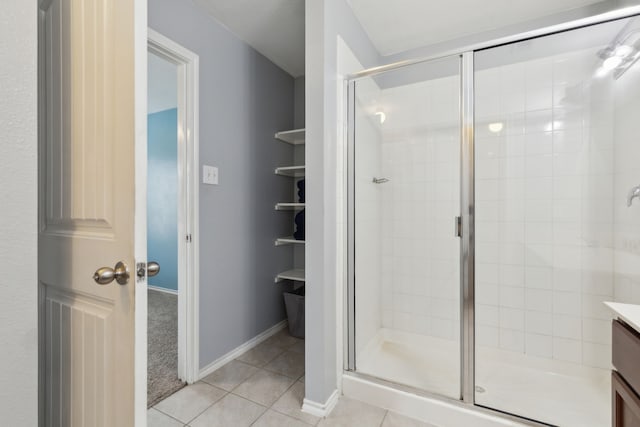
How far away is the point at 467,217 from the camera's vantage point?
153cm

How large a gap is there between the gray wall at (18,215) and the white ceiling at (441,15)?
6.05 feet

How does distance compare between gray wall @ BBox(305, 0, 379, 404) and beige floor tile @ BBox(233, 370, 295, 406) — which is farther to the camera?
beige floor tile @ BBox(233, 370, 295, 406)

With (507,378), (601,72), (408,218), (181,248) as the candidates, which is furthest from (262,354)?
(601,72)

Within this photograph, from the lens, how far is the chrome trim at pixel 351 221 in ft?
5.94

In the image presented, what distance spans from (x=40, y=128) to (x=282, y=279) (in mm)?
2036

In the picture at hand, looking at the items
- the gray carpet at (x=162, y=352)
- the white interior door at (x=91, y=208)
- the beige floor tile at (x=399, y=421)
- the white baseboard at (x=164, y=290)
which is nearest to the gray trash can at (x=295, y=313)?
the gray carpet at (x=162, y=352)

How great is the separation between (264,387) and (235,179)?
141 cm

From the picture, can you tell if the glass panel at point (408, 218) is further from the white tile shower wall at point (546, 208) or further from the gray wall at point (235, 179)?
the gray wall at point (235, 179)

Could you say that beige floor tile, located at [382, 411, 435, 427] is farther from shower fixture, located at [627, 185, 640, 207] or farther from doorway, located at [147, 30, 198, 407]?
shower fixture, located at [627, 185, 640, 207]

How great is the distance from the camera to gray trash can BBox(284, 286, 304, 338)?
2410 millimetres

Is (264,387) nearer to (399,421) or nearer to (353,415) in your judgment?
(353,415)

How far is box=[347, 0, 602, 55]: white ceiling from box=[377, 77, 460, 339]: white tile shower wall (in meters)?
0.41

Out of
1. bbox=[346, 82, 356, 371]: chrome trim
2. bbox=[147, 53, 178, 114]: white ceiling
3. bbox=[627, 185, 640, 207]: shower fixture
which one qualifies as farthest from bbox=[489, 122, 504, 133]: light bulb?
bbox=[147, 53, 178, 114]: white ceiling

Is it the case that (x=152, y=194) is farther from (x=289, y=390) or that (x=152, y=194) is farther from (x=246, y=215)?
(x=289, y=390)
